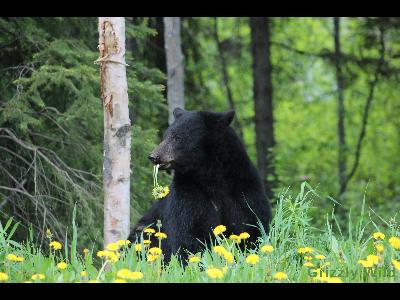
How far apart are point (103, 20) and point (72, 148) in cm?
310

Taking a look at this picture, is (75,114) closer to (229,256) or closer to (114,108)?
(114,108)

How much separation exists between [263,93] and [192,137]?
7926 millimetres

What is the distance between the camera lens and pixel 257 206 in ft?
19.6

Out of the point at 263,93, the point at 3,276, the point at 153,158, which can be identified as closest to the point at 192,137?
the point at 153,158

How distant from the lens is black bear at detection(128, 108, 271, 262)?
5926mm

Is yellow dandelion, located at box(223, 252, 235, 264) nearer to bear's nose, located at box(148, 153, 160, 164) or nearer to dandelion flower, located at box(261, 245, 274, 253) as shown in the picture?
dandelion flower, located at box(261, 245, 274, 253)

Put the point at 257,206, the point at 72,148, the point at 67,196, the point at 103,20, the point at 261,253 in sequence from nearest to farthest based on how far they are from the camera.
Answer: the point at 261,253
the point at 103,20
the point at 257,206
the point at 67,196
the point at 72,148

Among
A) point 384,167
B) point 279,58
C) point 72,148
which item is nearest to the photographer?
point 72,148

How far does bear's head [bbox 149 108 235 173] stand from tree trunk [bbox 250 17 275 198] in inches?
300

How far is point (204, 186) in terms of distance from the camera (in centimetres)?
619
